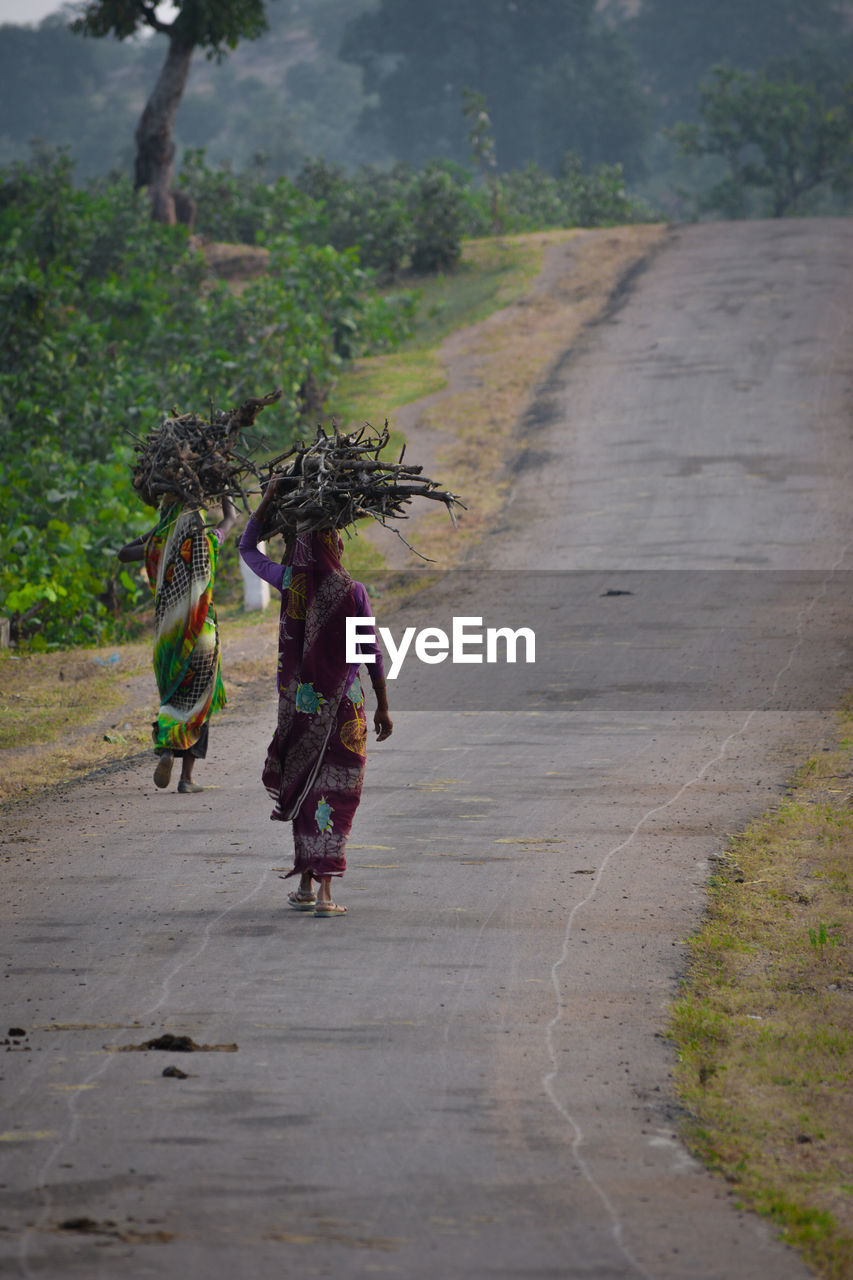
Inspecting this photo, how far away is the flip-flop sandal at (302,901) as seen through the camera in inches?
271

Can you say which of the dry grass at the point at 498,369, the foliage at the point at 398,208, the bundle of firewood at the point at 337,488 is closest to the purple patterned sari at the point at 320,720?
the bundle of firewood at the point at 337,488

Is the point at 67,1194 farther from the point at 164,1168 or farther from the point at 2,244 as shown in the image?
the point at 2,244

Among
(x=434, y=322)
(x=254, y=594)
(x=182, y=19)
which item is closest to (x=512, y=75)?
(x=182, y=19)

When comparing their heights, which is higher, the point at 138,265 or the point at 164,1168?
the point at 138,265

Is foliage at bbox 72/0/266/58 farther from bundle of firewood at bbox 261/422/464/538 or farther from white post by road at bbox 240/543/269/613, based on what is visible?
bundle of firewood at bbox 261/422/464/538

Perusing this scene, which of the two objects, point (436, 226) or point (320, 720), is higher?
point (436, 226)

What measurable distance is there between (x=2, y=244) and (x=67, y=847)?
822 inches

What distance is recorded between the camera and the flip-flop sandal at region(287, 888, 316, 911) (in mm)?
6891

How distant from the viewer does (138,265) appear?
28594mm

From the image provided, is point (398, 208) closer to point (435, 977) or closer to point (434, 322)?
point (434, 322)

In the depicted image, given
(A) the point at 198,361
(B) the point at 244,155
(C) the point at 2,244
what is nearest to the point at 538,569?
(A) the point at 198,361

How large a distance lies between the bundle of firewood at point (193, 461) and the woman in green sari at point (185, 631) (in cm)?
13

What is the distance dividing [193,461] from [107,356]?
14.2 meters

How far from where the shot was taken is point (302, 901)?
692 centimetres
